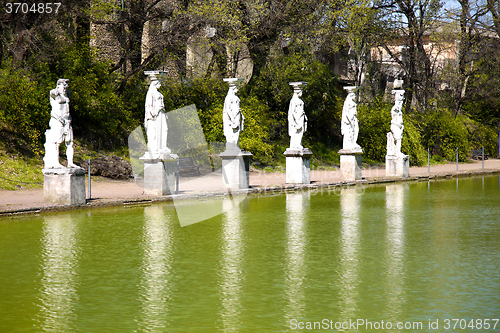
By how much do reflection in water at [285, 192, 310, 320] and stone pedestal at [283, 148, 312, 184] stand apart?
14.6 feet

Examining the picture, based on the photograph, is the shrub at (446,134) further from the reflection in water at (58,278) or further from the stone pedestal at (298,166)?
the reflection in water at (58,278)

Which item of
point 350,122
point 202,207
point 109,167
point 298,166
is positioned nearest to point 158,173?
point 202,207

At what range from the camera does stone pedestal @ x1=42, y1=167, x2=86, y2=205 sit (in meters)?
13.4

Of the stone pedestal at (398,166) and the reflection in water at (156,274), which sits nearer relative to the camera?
the reflection in water at (156,274)

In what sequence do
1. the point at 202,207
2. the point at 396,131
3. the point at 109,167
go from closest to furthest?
the point at 202,207 < the point at 109,167 < the point at 396,131

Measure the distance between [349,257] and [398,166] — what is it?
15190mm

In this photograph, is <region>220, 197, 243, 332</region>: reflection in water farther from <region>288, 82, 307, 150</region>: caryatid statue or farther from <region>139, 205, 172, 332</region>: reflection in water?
<region>288, 82, 307, 150</region>: caryatid statue

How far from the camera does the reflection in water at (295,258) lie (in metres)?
5.87

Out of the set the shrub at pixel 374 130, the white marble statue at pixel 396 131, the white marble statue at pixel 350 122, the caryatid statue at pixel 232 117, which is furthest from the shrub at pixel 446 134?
the caryatid statue at pixel 232 117

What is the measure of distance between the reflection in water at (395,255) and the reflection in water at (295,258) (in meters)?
0.93

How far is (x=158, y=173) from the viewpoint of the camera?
15.4m

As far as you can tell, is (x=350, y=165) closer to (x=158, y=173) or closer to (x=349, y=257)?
(x=158, y=173)


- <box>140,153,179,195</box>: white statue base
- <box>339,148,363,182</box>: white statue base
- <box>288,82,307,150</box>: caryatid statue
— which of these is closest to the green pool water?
<box>140,153,179,195</box>: white statue base

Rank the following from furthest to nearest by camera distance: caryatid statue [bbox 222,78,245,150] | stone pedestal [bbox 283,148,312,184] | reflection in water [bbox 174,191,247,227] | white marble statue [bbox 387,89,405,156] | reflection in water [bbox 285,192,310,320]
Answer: white marble statue [bbox 387,89,405,156]
stone pedestal [bbox 283,148,312,184]
caryatid statue [bbox 222,78,245,150]
reflection in water [bbox 174,191,247,227]
reflection in water [bbox 285,192,310,320]
